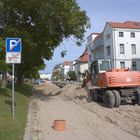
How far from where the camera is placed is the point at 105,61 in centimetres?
2666

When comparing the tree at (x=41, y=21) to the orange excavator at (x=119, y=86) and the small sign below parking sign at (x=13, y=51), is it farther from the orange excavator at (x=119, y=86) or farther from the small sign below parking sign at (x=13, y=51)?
the small sign below parking sign at (x=13, y=51)

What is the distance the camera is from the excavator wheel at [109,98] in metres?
23.0

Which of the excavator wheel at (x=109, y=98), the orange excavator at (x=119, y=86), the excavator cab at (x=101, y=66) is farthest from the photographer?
the excavator cab at (x=101, y=66)

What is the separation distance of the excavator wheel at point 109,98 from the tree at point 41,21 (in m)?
5.86

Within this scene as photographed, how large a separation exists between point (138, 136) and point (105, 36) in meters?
77.5

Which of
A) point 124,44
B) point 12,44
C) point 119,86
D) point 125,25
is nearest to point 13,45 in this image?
point 12,44

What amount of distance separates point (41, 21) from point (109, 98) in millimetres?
8107

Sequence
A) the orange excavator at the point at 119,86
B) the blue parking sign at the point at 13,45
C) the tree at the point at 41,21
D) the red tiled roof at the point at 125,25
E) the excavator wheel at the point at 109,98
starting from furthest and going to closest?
the red tiled roof at the point at 125,25 → the tree at the point at 41,21 → the orange excavator at the point at 119,86 → the excavator wheel at the point at 109,98 → the blue parking sign at the point at 13,45

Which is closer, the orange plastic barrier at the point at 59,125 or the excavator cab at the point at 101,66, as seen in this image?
the orange plastic barrier at the point at 59,125

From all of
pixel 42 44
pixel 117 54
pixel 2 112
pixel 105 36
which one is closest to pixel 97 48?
pixel 105 36

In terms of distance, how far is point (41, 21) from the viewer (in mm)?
27469

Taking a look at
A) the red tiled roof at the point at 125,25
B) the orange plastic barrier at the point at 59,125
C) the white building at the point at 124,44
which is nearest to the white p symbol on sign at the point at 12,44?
the orange plastic barrier at the point at 59,125

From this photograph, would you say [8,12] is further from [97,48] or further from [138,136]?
[97,48]

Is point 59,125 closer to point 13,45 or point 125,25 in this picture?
point 13,45
